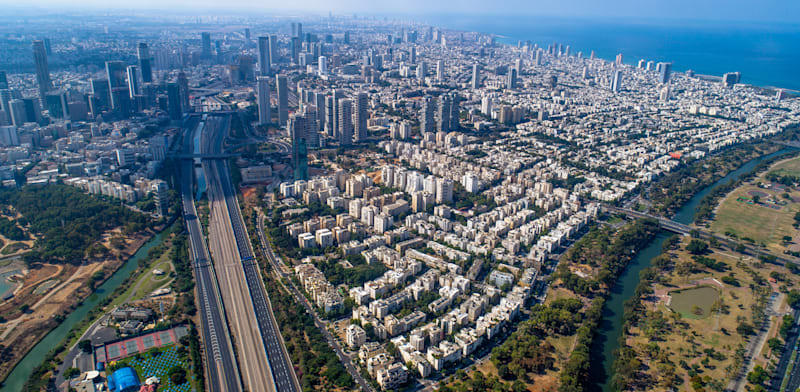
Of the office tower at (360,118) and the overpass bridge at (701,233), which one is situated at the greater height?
the office tower at (360,118)

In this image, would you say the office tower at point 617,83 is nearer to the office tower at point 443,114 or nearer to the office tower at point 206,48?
the office tower at point 443,114

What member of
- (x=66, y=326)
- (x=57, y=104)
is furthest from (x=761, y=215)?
(x=57, y=104)

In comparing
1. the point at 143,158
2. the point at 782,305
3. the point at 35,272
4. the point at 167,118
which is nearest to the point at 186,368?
the point at 35,272

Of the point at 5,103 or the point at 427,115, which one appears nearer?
the point at 5,103

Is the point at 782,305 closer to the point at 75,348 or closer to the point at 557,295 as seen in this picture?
the point at 557,295

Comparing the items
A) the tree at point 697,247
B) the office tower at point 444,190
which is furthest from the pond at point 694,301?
the office tower at point 444,190

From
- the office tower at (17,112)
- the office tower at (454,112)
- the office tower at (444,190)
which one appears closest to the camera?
the office tower at (444,190)

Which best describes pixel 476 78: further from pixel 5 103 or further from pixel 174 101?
pixel 5 103
